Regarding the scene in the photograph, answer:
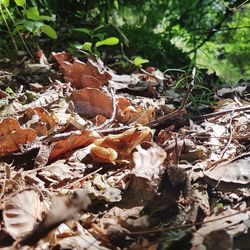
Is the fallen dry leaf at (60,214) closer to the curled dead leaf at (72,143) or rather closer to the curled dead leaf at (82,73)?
the curled dead leaf at (72,143)

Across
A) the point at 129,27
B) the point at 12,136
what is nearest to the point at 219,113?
the point at 12,136

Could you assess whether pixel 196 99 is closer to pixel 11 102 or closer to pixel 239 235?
pixel 11 102

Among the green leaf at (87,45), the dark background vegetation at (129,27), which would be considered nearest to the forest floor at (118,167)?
the green leaf at (87,45)

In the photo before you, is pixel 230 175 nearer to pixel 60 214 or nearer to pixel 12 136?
pixel 60 214

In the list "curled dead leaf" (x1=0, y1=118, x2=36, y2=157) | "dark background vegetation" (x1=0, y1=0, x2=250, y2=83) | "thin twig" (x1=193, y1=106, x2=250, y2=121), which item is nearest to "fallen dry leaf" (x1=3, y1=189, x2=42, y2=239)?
"curled dead leaf" (x1=0, y1=118, x2=36, y2=157)

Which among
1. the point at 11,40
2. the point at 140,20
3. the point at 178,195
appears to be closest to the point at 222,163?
the point at 178,195

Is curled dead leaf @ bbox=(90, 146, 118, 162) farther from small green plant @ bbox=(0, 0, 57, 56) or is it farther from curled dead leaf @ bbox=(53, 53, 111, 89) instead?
small green plant @ bbox=(0, 0, 57, 56)

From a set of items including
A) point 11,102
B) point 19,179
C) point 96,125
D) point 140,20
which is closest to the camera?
point 19,179
